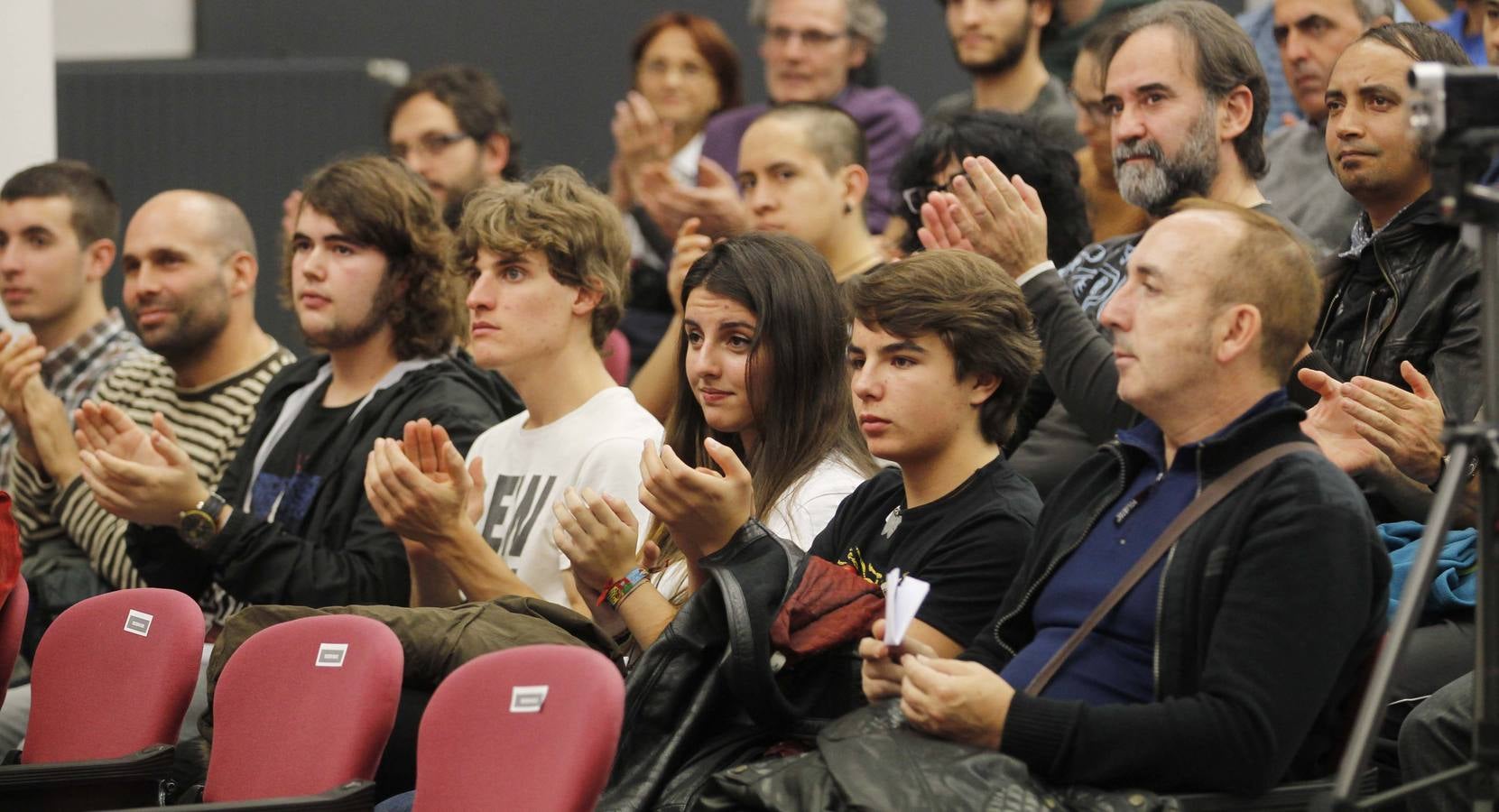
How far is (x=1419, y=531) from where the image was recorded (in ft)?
10.0

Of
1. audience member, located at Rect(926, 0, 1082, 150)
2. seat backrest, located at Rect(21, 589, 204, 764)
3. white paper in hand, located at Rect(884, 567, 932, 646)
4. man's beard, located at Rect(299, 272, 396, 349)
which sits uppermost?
audience member, located at Rect(926, 0, 1082, 150)

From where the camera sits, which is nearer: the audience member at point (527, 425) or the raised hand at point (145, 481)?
the audience member at point (527, 425)

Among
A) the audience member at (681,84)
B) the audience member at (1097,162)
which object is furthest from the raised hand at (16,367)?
the audience member at (1097,162)

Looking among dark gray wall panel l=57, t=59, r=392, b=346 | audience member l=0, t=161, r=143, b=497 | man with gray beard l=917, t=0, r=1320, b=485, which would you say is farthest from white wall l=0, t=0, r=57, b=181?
man with gray beard l=917, t=0, r=1320, b=485

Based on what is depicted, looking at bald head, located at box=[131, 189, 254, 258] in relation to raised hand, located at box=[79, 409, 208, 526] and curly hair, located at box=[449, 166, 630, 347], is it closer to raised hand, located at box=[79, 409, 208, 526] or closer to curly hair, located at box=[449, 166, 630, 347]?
raised hand, located at box=[79, 409, 208, 526]

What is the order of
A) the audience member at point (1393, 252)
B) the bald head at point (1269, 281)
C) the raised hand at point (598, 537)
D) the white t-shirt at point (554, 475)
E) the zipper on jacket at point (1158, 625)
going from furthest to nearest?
the white t-shirt at point (554, 475)
the audience member at point (1393, 252)
the raised hand at point (598, 537)
the bald head at point (1269, 281)
the zipper on jacket at point (1158, 625)

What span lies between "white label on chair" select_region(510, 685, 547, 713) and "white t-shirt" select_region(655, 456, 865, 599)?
0.63 m

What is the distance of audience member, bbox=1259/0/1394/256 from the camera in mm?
4387

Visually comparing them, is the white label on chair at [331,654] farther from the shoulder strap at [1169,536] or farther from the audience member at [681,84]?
the audience member at [681,84]

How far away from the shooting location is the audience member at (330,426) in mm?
3877

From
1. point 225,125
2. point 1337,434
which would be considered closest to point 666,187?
point 1337,434

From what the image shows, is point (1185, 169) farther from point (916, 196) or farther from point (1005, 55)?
point (1005, 55)

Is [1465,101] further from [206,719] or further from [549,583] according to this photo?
[206,719]

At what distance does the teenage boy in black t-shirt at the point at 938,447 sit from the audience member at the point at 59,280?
2.96 meters
